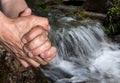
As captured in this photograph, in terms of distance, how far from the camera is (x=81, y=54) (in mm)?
8359

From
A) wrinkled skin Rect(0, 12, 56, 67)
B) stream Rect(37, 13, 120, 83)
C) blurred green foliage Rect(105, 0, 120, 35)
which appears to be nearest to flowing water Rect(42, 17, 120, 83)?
stream Rect(37, 13, 120, 83)

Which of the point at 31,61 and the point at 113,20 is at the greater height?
→ the point at 31,61

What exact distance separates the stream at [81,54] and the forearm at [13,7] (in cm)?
480

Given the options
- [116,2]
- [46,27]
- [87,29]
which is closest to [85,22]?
[87,29]

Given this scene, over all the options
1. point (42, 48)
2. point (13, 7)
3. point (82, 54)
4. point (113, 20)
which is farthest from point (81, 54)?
point (42, 48)

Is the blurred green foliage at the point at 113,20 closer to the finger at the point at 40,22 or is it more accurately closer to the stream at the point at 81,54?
the stream at the point at 81,54

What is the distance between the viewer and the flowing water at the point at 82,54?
7000 mm

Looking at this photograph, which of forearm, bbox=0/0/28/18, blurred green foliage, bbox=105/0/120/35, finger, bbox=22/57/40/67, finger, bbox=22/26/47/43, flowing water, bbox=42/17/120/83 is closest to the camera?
finger, bbox=22/26/47/43

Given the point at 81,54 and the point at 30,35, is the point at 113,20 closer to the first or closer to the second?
the point at 81,54

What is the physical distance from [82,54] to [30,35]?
6.97 m

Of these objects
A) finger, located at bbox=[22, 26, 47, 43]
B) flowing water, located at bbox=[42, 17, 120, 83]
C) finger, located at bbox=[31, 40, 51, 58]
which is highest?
finger, located at bbox=[22, 26, 47, 43]

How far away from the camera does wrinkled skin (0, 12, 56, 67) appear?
149cm

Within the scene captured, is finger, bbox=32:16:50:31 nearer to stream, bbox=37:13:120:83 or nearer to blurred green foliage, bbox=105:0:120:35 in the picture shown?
stream, bbox=37:13:120:83

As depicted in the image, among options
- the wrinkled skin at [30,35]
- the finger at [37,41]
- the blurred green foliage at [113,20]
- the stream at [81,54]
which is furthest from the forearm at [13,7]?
the blurred green foliage at [113,20]
